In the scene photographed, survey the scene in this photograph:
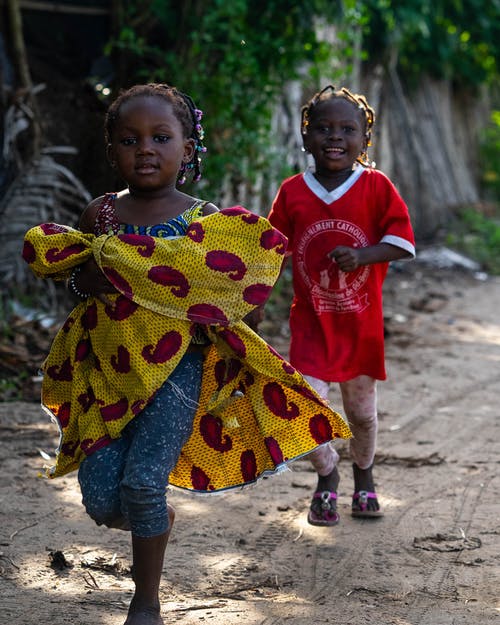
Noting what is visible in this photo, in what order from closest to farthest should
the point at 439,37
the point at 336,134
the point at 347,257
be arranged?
the point at 347,257 < the point at 336,134 < the point at 439,37

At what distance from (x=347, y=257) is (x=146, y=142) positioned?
106cm

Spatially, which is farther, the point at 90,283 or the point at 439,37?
the point at 439,37

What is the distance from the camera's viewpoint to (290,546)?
376 cm

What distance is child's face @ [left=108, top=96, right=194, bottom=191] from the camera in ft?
9.66

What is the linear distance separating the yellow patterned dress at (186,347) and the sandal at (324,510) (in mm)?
894

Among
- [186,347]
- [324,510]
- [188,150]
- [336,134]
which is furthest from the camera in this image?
[324,510]

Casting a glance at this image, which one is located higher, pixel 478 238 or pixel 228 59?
pixel 228 59

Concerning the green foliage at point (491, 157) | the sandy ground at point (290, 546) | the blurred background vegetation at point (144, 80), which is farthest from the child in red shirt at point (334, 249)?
the green foliage at point (491, 157)

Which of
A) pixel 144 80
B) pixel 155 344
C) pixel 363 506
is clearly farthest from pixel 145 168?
pixel 144 80

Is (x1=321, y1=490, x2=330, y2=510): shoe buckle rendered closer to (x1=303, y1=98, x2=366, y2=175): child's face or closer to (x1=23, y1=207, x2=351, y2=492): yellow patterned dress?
(x1=23, y1=207, x2=351, y2=492): yellow patterned dress

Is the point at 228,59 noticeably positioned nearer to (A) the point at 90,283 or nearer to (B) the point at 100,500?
(A) the point at 90,283

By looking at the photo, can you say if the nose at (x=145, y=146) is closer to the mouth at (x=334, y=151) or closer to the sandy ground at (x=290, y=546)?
the mouth at (x=334, y=151)

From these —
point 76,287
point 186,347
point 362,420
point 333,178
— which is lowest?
point 362,420

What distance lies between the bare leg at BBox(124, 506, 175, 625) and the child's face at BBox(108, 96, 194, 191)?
104cm
